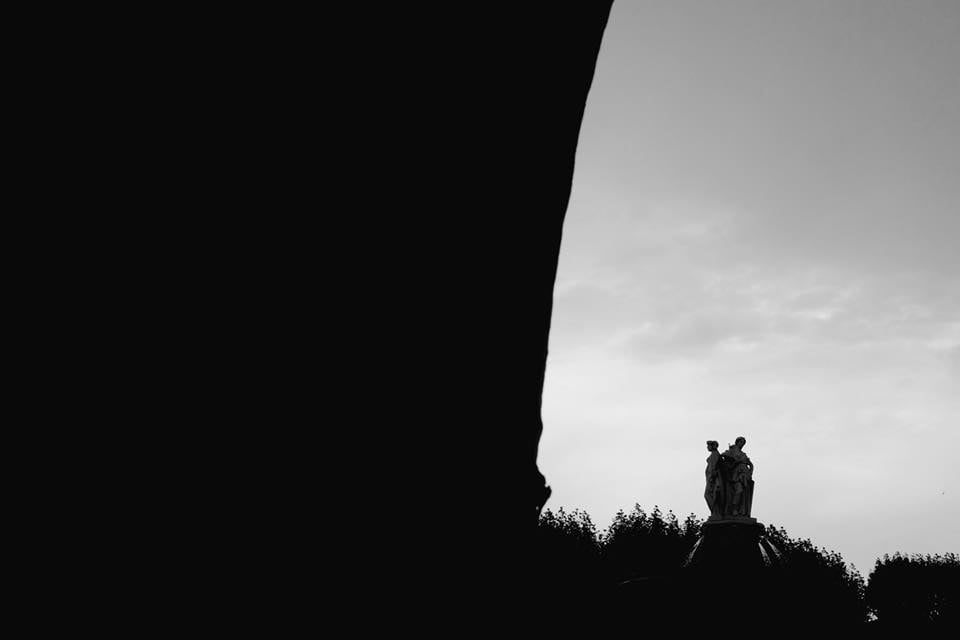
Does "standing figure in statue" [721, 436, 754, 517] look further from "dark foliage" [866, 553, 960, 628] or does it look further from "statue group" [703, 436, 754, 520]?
"dark foliage" [866, 553, 960, 628]

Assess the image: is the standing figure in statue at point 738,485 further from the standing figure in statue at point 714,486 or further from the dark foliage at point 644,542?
the dark foliage at point 644,542

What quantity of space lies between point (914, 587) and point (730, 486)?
132 feet

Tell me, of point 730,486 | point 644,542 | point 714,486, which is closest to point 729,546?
point 730,486

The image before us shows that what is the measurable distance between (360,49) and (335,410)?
2.39 ft

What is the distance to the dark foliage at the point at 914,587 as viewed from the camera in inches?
1849

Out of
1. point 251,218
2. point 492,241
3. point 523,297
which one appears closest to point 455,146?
point 492,241

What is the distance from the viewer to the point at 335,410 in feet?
4.79

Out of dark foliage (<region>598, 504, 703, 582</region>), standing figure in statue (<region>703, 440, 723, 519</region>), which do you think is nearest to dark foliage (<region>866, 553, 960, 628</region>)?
dark foliage (<region>598, 504, 703, 582</region>)

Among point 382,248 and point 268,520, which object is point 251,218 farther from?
point 268,520

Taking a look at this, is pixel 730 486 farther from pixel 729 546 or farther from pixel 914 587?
pixel 914 587

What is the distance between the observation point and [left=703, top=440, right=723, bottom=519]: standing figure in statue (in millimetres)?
17766

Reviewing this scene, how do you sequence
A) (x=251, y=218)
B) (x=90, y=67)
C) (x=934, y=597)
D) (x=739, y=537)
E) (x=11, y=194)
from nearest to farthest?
1. (x=11, y=194)
2. (x=90, y=67)
3. (x=251, y=218)
4. (x=739, y=537)
5. (x=934, y=597)

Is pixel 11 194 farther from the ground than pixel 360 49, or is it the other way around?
pixel 360 49

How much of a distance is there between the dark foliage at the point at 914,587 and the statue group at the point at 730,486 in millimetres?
35454
